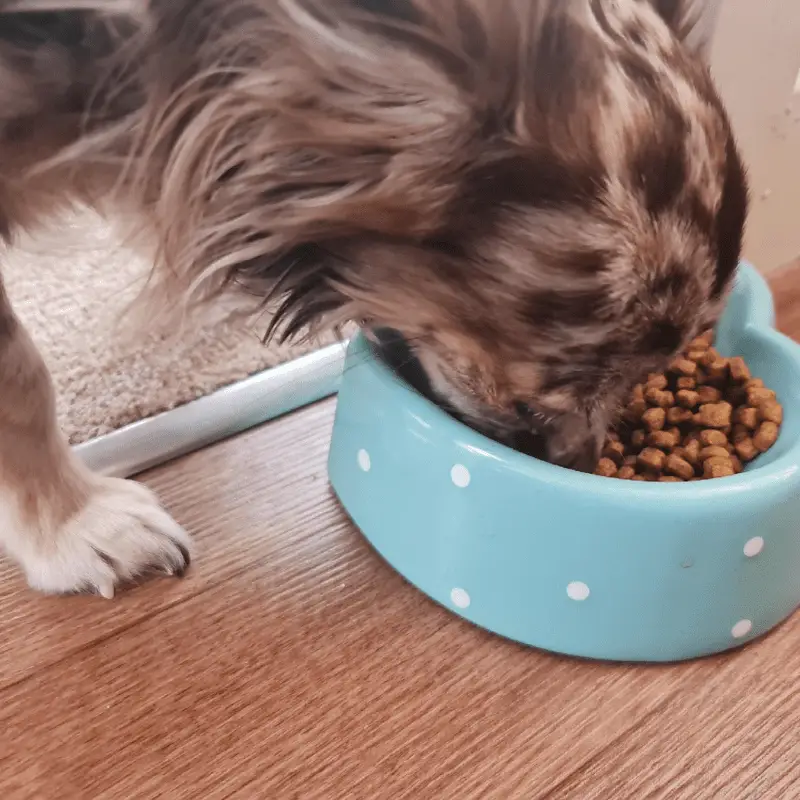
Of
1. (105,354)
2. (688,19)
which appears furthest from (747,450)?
(105,354)

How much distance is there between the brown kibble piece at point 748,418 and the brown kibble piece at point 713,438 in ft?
0.09

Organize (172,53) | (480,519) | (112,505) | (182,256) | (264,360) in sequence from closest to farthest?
(172,53)
(182,256)
(480,519)
(112,505)
(264,360)

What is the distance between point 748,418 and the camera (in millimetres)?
1099

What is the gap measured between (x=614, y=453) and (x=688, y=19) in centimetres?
53

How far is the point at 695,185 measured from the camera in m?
0.72

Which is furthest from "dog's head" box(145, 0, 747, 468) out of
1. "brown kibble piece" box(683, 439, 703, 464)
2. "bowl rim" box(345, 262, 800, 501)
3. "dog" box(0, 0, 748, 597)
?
"brown kibble piece" box(683, 439, 703, 464)

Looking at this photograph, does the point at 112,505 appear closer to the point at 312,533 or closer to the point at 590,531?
the point at 312,533

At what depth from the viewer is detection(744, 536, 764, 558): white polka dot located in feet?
2.96

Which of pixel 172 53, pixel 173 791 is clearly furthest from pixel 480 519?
pixel 172 53

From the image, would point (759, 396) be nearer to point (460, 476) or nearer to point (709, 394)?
point (709, 394)

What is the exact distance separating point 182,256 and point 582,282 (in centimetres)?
35

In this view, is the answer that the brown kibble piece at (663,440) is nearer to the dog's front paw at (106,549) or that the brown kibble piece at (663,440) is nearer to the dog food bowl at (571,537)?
the dog food bowl at (571,537)

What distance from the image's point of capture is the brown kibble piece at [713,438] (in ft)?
3.66

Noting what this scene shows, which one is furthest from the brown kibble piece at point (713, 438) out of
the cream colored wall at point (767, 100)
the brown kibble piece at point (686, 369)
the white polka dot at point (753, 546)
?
the cream colored wall at point (767, 100)
